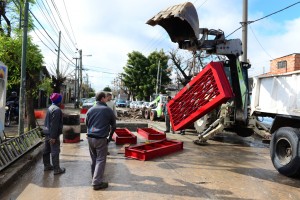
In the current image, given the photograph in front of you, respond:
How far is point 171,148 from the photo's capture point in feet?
33.2

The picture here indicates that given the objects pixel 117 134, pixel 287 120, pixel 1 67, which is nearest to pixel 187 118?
pixel 117 134

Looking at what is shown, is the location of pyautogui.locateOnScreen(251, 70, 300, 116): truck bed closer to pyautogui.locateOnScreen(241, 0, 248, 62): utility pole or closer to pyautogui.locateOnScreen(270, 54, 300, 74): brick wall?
pyautogui.locateOnScreen(241, 0, 248, 62): utility pole

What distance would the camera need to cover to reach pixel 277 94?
7.86 m

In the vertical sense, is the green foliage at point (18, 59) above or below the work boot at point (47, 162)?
above

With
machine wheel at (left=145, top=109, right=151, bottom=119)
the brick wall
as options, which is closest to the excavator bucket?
machine wheel at (left=145, top=109, right=151, bottom=119)

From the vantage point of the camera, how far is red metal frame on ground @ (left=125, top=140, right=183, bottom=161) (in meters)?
8.85

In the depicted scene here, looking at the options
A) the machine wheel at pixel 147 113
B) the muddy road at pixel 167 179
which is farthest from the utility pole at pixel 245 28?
the machine wheel at pixel 147 113

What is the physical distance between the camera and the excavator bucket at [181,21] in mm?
8102

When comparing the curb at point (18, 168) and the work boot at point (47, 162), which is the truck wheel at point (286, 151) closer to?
the work boot at point (47, 162)

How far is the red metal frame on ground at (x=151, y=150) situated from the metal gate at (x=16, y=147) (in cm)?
264

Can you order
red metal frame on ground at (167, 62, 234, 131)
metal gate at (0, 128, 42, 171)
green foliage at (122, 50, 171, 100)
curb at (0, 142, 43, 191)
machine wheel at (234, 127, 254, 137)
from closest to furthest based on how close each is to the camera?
1. curb at (0, 142, 43, 191)
2. metal gate at (0, 128, 42, 171)
3. red metal frame on ground at (167, 62, 234, 131)
4. machine wheel at (234, 127, 254, 137)
5. green foliage at (122, 50, 171, 100)

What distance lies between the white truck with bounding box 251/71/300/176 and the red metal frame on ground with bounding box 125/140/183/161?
2784mm

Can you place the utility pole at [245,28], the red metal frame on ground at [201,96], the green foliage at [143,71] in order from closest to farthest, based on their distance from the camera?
the red metal frame on ground at [201,96] → the utility pole at [245,28] → the green foliage at [143,71]

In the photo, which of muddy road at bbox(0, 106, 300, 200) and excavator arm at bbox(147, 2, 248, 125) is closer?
muddy road at bbox(0, 106, 300, 200)
